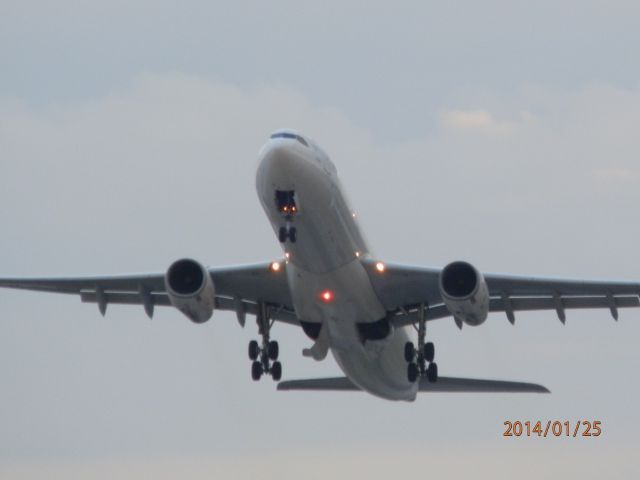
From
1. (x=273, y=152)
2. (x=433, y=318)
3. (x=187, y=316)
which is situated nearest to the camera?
(x=273, y=152)

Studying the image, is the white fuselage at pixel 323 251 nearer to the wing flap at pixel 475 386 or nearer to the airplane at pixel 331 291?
the airplane at pixel 331 291

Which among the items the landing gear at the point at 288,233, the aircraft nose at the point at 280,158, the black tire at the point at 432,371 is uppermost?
the aircraft nose at the point at 280,158

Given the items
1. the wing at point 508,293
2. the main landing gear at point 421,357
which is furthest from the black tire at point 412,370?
the wing at point 508,293

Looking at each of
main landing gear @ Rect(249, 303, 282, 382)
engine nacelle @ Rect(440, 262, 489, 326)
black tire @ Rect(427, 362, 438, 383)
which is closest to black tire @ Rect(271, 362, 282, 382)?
main landing gear @ Rect(249, 303, 282, 382)

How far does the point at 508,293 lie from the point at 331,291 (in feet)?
15.8

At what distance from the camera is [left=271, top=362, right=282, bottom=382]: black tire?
4281cm

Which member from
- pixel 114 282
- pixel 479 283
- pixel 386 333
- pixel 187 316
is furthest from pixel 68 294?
pixel 479 283

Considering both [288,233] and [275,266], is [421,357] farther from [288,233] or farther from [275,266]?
[288,233]

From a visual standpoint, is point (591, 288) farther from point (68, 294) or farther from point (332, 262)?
point (68, 294)

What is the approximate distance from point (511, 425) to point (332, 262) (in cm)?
781

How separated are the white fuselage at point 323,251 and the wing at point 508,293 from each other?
46 centimetres

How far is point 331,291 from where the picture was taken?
40.1m

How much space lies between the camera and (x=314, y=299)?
132 ft

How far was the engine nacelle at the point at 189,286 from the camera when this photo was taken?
40.5 metres
